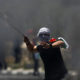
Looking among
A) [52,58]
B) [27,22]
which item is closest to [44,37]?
[52,58]

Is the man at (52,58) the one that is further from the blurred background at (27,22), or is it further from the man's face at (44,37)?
the blurred background at (27,22)

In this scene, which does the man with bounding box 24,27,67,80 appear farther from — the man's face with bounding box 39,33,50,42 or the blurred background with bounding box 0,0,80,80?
the blurred background with bounding box 0,0,80,80

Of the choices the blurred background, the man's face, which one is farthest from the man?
the blurred background

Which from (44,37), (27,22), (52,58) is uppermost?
(27,22)

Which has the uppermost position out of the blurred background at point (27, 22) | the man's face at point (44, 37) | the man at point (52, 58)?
the blurred background at point (27, 22)

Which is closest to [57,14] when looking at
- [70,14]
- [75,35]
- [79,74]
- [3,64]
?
[70,14]

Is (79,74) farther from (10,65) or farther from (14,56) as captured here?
(14,56)

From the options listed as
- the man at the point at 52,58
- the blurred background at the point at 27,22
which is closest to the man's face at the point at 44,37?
the man at the point at 52,58

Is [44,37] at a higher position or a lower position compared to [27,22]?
lower

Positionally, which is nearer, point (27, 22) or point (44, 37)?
point (44, 37)

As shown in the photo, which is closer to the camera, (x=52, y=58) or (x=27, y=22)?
(x=52, y=58)

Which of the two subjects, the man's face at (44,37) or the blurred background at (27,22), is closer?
the man's face at (44,37)

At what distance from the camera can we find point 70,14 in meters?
17.7

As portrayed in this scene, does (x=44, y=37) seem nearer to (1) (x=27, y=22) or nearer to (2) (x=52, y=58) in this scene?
(2) (x=52, y=58)
